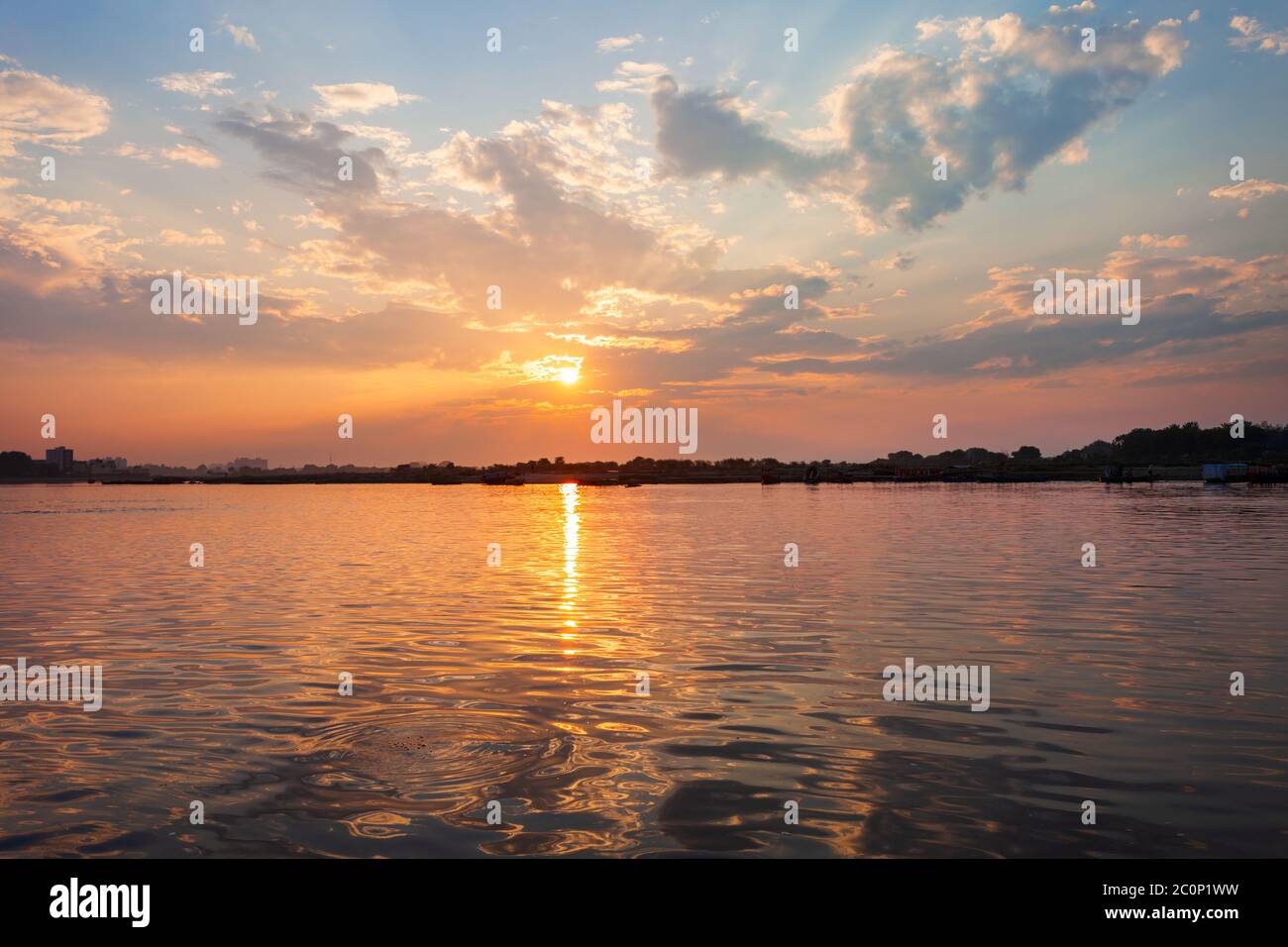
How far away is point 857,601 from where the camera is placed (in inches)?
941

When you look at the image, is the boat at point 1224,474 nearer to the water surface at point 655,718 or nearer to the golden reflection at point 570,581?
the golden reflection at point 570,581

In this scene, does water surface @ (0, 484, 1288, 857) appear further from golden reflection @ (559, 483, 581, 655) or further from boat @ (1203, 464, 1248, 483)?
A: boat @ (1203, 464, 1248, 483)

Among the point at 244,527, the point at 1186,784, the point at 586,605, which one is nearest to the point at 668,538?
the point at 586,605

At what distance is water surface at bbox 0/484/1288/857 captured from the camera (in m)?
8.29

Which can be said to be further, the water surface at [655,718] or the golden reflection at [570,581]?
the golden reflection at [570,581]

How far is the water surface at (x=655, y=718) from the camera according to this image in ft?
27.2

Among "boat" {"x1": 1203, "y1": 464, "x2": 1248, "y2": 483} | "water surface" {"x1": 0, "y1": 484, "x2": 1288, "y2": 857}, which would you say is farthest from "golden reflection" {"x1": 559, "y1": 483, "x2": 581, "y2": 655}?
"boat" {"x1": 1203, "y1": 464, "x2": 1248, "y2": 483}

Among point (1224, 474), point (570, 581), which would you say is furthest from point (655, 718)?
point (1224, 474)

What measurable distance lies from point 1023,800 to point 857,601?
49.7ft

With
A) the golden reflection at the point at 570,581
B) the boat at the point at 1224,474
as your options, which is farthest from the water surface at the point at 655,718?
the boat at the point at 1224,474

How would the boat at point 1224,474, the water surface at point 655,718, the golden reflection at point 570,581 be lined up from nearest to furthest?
the water surface at point 655,718
the golden reflection at point 570,581
the boat at point 1224,474

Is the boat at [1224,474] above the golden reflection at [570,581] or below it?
above
